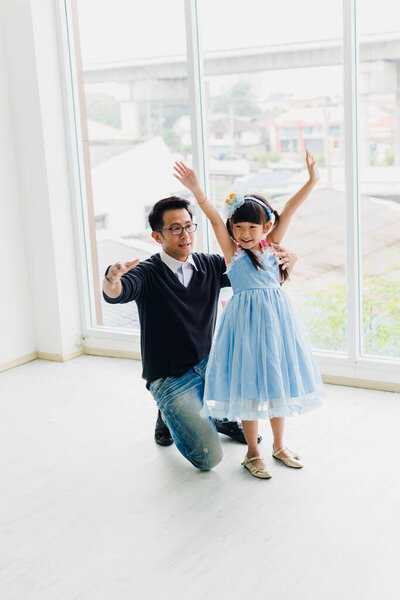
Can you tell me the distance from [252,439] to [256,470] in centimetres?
10

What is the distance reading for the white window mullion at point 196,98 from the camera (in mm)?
3256

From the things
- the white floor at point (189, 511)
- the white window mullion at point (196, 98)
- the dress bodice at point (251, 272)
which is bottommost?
the white floor at point (189, 511)

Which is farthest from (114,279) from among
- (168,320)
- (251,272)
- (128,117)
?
(128,117)

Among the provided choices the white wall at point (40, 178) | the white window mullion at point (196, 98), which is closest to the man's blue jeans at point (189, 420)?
the white window mullion at point (196, 98)

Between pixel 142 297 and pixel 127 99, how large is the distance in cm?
140

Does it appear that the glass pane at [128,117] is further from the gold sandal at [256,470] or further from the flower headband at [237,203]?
the gold sandal at [256,470]

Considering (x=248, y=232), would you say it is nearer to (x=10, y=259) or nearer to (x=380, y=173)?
(x=380, y=173)

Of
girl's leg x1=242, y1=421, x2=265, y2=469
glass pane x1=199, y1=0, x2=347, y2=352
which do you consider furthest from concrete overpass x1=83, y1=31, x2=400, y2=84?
girl's leg x1=242, y1=421, x2=265, y2=469

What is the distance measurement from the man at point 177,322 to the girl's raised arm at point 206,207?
16cm

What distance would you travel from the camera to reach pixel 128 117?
358 cm

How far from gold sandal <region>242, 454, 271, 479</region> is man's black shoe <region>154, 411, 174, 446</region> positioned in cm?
36

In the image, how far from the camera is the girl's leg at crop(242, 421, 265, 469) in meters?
2.42

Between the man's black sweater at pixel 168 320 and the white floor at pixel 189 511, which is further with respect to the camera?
the man's black sweater at pixel 168 320

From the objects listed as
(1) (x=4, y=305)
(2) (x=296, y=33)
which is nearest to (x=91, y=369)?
(1) (x=4, y=305)
